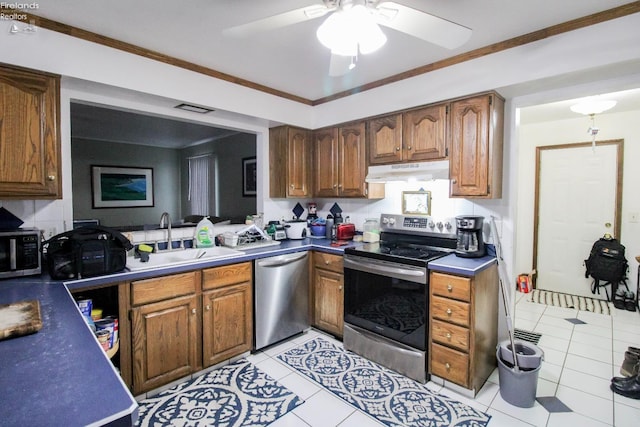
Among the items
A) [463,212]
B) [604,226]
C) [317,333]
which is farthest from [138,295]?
[604,226]

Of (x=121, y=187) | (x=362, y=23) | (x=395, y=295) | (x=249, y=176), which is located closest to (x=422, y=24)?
(x=362, y=23)

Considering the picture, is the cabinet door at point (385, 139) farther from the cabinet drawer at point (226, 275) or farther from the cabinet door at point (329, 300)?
the cabinet drawer at point (226, 275)

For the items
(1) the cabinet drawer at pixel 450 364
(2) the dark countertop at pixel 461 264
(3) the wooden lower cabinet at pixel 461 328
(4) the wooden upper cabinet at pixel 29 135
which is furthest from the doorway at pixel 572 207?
(4) the wooden upper cabinet at pixel 29 135

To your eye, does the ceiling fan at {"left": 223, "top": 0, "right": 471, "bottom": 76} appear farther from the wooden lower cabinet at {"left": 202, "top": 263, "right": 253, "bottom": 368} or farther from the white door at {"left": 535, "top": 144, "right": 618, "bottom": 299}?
the white door at {"left": 535, "top": 144, "right": 618, "bottom": 299}

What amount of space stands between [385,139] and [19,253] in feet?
8.84

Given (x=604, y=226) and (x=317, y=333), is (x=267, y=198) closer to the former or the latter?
(x=317, y=333)

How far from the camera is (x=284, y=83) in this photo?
2.98 m

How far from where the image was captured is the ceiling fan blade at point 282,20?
136 centimetres

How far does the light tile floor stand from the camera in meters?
1.92

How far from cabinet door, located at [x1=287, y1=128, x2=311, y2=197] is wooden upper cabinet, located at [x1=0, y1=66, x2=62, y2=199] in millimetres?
1928

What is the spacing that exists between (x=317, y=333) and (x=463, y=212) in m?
1.74

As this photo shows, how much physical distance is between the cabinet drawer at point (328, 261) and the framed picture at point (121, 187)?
4165 mm

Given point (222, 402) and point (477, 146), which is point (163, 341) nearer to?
point (222, 402)

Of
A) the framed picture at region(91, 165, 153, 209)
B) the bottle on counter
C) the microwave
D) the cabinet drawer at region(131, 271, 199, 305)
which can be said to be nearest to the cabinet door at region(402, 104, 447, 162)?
the bottle on counter
